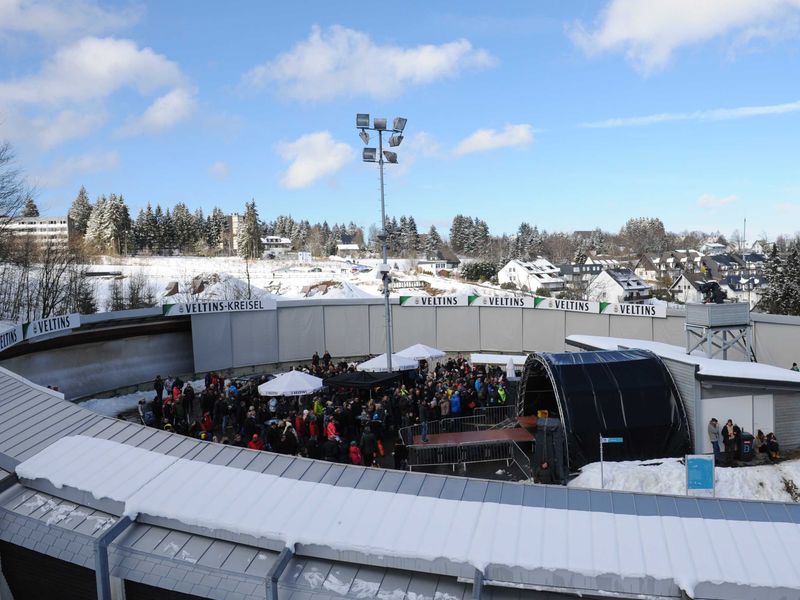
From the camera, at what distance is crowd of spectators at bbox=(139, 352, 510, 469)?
45.1ft

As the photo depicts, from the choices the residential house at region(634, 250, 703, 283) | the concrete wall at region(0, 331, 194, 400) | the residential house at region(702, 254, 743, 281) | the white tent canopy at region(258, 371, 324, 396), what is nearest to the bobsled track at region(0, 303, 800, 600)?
the white tent canopy at region(258, 371, 324, 396)

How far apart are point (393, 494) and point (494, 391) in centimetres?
1225

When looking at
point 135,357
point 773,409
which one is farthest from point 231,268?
point 773,409

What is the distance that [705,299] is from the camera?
19109 millimetres

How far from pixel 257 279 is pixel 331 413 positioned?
61857mm

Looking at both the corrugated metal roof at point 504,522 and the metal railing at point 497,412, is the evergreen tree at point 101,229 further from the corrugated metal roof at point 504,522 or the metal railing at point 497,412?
the corrugated metal roof at point 504,522

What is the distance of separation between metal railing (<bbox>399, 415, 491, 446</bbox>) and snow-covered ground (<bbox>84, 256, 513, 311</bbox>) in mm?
37644

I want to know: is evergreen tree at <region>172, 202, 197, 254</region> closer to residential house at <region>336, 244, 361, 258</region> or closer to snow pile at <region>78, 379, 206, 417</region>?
residential house at <region>336, 244, 361, 258</region>

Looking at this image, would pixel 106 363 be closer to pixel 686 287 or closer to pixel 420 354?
pixel 420 354

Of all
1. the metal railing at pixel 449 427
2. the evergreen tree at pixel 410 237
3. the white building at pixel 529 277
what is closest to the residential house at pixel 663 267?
the white building at pixel 529 277

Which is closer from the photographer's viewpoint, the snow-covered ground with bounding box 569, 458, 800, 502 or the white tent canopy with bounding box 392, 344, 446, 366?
the snow-covered ground with bounding box 569, 458, 800, 502

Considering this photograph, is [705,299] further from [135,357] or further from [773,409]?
[135,357]

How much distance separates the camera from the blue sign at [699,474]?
421 inches

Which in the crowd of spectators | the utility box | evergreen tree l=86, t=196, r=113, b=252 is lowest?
the crowd of spectators
